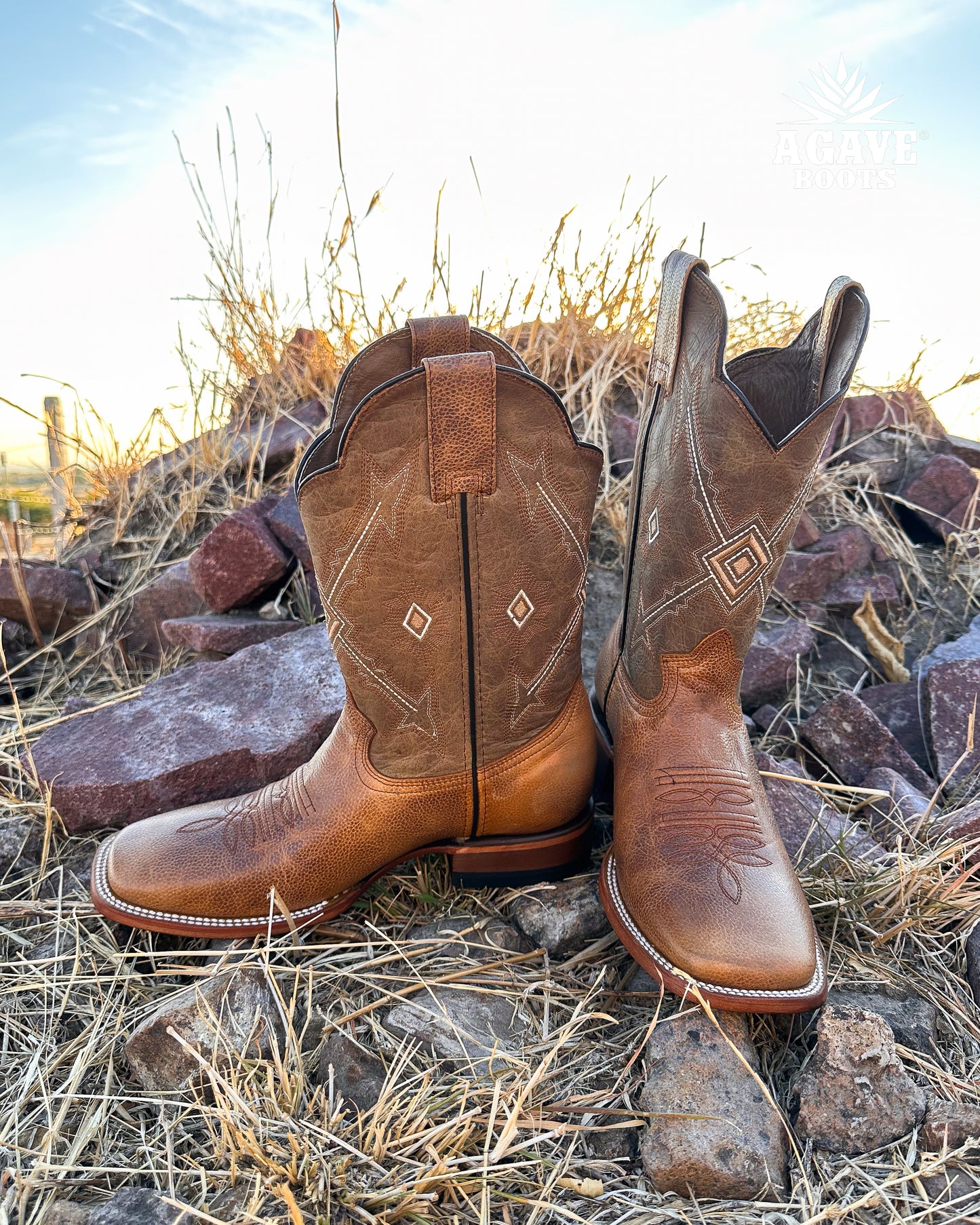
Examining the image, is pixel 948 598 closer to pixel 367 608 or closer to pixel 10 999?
pixel 367 608

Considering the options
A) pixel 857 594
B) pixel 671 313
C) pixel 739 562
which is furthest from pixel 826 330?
pixel 857 594

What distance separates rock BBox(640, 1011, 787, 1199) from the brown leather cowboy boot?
65 mm

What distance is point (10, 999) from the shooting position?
1409 millimetres


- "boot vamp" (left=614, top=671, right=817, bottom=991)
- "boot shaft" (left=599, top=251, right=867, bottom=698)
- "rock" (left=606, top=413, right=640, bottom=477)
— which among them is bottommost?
"boot vamp" (left=614, top=671, right=817, bottom=991)

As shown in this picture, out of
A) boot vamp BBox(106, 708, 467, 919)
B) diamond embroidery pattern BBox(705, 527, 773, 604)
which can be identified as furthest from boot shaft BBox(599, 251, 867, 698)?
boot vamp BBox(106, 708, 467, 919)

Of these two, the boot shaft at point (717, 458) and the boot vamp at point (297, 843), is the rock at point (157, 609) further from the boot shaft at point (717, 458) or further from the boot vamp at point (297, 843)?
the boot shaft at point (717, 458)

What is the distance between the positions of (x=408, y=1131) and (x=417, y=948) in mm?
364

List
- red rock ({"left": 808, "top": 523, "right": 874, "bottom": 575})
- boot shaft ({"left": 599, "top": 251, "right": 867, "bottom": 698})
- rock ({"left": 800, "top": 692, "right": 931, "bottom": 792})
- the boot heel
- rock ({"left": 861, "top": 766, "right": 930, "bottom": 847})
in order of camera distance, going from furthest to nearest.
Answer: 1. red rock ({"left": 808, "top": 523, "right": 874, "bottom": 575})
2. rock ({"left": 800, "top": 692, "right": 931, "bottom": 792})
3. rock ({"left": 861, "top": 766, "right": 930, "bottom": 847})
4. the boot heel
5. boot shaft ({"left": 599, "top": 251, "right": 867, "bottom": 698})

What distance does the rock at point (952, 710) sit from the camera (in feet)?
6.59

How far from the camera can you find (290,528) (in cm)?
258

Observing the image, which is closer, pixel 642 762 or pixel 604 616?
pixel 642 762

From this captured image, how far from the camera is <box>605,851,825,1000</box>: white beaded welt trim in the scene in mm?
1163

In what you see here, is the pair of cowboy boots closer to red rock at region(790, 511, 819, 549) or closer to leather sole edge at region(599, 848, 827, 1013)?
leather sole edge at region(599, 848, 827, 1013)

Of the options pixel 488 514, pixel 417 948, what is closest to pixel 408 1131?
pixel 417 948
